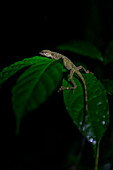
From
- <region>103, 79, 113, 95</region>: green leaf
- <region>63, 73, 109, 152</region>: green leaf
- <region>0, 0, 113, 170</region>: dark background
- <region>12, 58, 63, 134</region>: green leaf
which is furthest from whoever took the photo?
<region>0, 0, 113, 170</region>: dark background

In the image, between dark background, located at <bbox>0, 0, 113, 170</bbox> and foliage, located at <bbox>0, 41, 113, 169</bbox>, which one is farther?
dark background, located at <bbox>0, 0, 113, 170</bbox>

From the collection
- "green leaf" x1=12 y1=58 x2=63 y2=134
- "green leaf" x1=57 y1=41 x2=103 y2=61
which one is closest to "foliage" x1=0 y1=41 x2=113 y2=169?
"green leaf" x1=12 y1=58 x2=63 y2=134

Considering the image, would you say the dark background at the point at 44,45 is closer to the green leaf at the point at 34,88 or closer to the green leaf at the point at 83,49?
the green leaf at the point at 83,49

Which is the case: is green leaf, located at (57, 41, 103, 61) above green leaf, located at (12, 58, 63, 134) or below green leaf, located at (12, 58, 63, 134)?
below

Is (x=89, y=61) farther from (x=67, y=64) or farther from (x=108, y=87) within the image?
(x=108, y=87)

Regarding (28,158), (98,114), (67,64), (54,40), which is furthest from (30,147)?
(98,114)

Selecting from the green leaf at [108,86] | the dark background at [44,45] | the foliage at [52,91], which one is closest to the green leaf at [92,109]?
the foliage at [52,91]

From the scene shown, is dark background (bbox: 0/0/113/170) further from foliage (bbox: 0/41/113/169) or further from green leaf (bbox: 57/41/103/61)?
foliage (bbox: 0/41/113/169)
